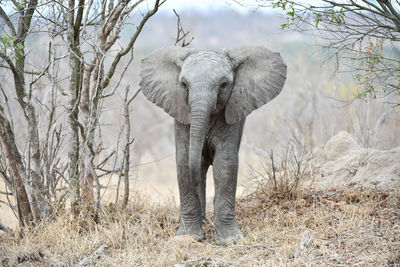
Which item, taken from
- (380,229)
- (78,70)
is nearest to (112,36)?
(78,70)

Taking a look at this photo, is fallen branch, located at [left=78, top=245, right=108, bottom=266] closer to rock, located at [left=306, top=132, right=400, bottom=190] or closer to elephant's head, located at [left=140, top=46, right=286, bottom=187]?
elephant's head, located at [left=140, top=46, right=286, bottom=187]

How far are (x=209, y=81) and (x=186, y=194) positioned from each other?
1450 millimetres

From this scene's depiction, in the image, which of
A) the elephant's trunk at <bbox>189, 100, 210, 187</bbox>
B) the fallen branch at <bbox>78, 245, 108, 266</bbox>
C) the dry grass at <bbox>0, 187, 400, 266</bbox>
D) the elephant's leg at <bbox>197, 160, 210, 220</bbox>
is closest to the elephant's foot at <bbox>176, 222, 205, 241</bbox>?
the dry grass at <bbox>0, 187, 400, 266</bbox>

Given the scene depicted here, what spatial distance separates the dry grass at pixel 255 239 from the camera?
5.01m

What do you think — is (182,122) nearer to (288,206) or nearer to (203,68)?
(203,68)

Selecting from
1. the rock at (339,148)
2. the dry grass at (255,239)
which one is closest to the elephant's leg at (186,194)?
the dry grass at (255,239)

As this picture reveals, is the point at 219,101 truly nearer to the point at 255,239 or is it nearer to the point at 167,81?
the point at 167,81

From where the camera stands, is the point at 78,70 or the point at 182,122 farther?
the point at 78,70

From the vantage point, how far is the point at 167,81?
588 cm

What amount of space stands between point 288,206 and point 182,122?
6.44ft

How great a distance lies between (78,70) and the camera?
6465mm

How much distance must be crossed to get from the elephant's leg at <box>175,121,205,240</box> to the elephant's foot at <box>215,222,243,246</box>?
274 millimetres

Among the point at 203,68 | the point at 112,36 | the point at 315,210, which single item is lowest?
the point at 315,210

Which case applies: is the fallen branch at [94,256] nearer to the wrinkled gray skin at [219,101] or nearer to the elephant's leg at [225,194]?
the wrinkled gray skin at [219,101]
